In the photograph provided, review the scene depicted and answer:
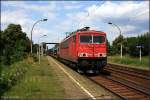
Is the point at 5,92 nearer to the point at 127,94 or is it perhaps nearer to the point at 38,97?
the point at 38,97

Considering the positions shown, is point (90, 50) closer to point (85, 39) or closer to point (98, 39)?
point (85, 39)

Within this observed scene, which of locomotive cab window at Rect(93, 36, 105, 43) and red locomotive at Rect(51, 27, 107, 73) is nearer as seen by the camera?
red locomotive at Rect(51, 27, 107, 73)

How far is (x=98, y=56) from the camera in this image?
30156 mm

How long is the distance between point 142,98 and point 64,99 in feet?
11.3

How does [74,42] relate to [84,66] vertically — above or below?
above

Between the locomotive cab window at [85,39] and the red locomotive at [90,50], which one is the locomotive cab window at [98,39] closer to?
the red locomotive at [90,50]

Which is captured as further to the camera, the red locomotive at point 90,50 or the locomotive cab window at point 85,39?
the locomotive cab window at point 85,39

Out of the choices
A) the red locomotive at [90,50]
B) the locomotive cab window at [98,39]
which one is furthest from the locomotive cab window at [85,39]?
the locomotive cab window at [98,39]

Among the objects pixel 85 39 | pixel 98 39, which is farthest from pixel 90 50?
pixel 98 39

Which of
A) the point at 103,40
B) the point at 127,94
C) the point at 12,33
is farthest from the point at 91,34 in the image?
the point at 12,33

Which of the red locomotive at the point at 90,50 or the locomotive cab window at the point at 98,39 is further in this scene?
the locomotive cab window at the point at 98,39

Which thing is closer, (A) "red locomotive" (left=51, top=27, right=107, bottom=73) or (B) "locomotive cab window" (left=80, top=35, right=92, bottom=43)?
(A) "red locomotive" (left=51, top=27, right=107, bottom=73)

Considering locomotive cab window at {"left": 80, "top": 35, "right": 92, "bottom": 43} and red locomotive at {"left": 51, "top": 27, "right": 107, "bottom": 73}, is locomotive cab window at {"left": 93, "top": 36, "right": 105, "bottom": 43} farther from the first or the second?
locomotive cab window at {"left": 80, "top": 35, "right": 92, "bottom": 43}

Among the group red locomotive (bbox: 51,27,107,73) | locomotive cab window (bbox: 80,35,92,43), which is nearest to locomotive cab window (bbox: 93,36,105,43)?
red locomotive (bbox: 51,27,107,73)
